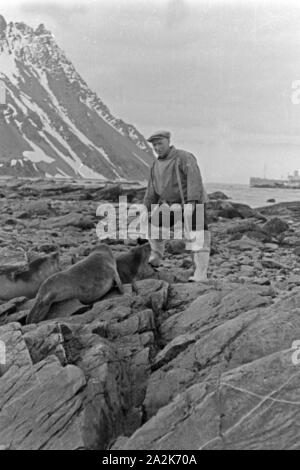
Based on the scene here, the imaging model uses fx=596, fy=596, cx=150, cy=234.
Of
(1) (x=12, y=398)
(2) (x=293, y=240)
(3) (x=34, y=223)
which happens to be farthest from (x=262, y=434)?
(3) (x=34, y=223)

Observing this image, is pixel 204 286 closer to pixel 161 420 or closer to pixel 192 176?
pixel 192 176

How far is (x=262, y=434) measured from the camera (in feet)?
13.6

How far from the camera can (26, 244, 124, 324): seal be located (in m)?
6.71

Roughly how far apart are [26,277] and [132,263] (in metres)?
1.46

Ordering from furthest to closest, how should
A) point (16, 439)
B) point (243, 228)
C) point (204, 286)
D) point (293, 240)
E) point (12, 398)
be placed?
point (243, 228), point (293, 240), point (204, 286), point (12, 398), point (16, 439)

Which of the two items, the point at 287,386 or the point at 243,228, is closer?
the point at 287,386

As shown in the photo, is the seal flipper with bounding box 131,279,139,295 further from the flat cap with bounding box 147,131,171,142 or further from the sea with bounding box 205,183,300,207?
the sea with bounding box 205,183,300,207

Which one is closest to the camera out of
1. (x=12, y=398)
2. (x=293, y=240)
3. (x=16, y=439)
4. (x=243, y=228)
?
(x=16, y=439)

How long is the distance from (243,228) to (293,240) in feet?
5.13

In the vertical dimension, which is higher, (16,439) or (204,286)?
(204,286)

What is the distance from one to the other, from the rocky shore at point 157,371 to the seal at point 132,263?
0.60m

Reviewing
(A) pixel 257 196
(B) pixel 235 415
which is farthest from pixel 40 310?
(A) pixel 257 196

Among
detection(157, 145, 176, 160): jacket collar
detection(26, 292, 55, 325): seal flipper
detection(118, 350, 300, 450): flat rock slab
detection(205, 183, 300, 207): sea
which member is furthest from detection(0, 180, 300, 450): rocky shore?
detection(205, 183, 300, 207): sea

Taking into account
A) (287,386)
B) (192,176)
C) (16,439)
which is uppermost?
(192,176)
